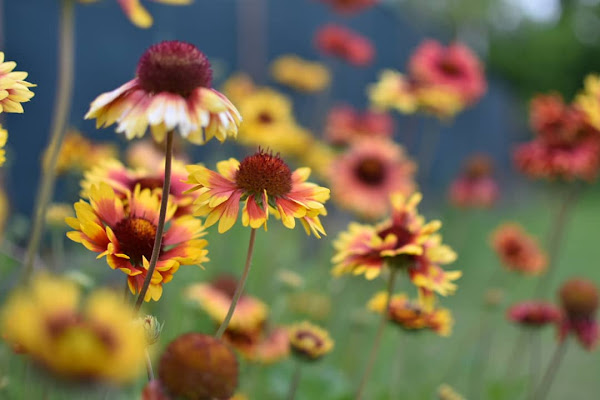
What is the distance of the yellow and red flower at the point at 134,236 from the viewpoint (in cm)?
54

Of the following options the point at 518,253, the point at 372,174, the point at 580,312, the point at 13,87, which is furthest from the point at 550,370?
the point at 13,87

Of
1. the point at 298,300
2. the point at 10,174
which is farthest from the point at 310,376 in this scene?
the point at 10,174

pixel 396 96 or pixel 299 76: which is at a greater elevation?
pixel 299 76

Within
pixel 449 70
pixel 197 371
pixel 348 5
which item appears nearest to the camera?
pixel 197 371

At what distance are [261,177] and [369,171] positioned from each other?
1040 mm

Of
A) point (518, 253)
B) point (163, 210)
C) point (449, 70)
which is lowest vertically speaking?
point (163, 210)

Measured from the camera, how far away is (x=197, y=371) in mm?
435

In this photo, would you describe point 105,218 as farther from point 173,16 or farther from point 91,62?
point 173,16

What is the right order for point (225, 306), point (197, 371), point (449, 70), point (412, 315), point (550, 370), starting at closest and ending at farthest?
point (197, 371), point (412, 315), point (225, 306), point (550, 370), point (449, 70)

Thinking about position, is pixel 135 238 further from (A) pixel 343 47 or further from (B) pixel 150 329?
(A) pixel 343 47

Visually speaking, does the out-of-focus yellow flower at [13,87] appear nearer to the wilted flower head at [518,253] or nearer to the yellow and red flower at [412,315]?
the yellow and red flower at [412,315]

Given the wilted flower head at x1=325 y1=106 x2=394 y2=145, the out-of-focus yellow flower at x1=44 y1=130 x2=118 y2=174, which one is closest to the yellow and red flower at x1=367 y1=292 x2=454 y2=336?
the out-of-focus yellow flower at x1=44 y1=130 x2=118 y2=174

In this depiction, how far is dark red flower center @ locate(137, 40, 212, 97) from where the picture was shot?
52 cm

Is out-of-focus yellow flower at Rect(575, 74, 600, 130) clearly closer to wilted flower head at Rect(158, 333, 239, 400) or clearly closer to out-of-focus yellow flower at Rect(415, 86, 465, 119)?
out-of-focus yellow flower at Rect(415, 86, 465, 119)
